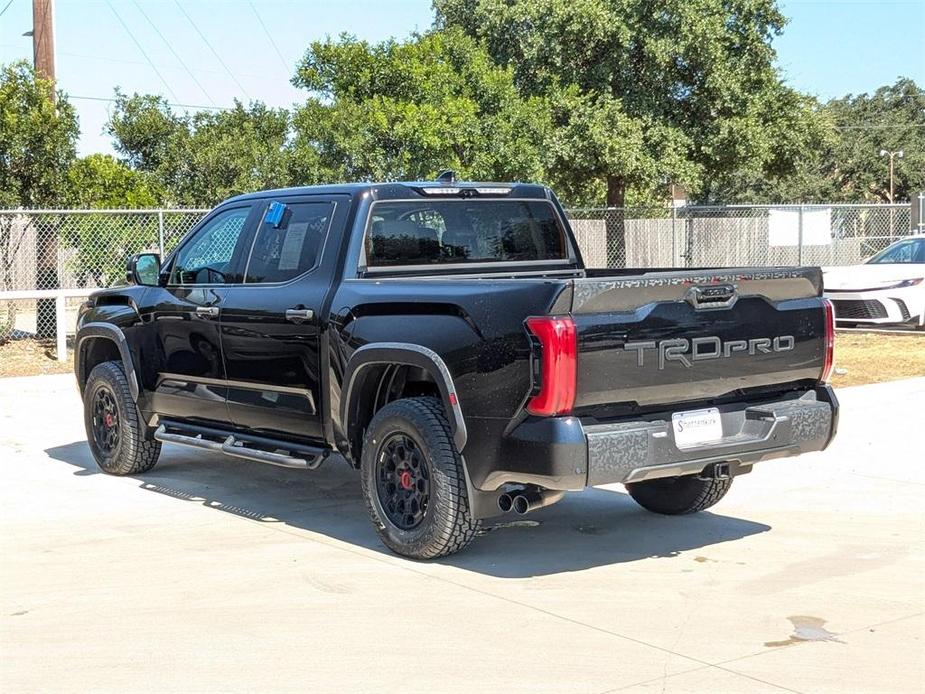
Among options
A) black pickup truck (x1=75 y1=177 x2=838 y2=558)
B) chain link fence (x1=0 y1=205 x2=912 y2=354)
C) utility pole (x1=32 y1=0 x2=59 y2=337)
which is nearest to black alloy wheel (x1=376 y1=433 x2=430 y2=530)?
black pickup truck (x1=75 y1=177 x2=838 y2=558)

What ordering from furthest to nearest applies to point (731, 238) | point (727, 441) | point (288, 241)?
point (731, 238) → point (288, 241) → point (727, 441)

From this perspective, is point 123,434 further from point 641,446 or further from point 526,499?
point 641,446

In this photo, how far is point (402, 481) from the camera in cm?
668

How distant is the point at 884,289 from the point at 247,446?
13529 mm

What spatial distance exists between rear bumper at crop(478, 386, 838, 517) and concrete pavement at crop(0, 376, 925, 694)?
0.57m

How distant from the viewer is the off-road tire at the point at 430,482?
248 inches

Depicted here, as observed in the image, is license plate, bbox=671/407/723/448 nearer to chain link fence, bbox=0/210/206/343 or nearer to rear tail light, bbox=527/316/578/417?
rear tail light, bbox=527/316/578/417

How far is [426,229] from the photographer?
25.0ft

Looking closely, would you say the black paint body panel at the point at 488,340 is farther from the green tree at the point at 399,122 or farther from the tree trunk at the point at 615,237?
the tree trunk at the point at 615,237

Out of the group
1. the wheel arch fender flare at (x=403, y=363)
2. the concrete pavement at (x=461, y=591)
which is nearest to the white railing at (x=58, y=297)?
the concrete pavement at (x=461, y=591)

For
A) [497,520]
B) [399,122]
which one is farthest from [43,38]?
[497,520]

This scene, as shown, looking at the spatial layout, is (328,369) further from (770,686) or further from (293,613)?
(770,686)

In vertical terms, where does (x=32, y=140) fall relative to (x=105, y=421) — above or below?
above

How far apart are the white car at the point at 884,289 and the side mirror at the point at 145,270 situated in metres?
12.5
